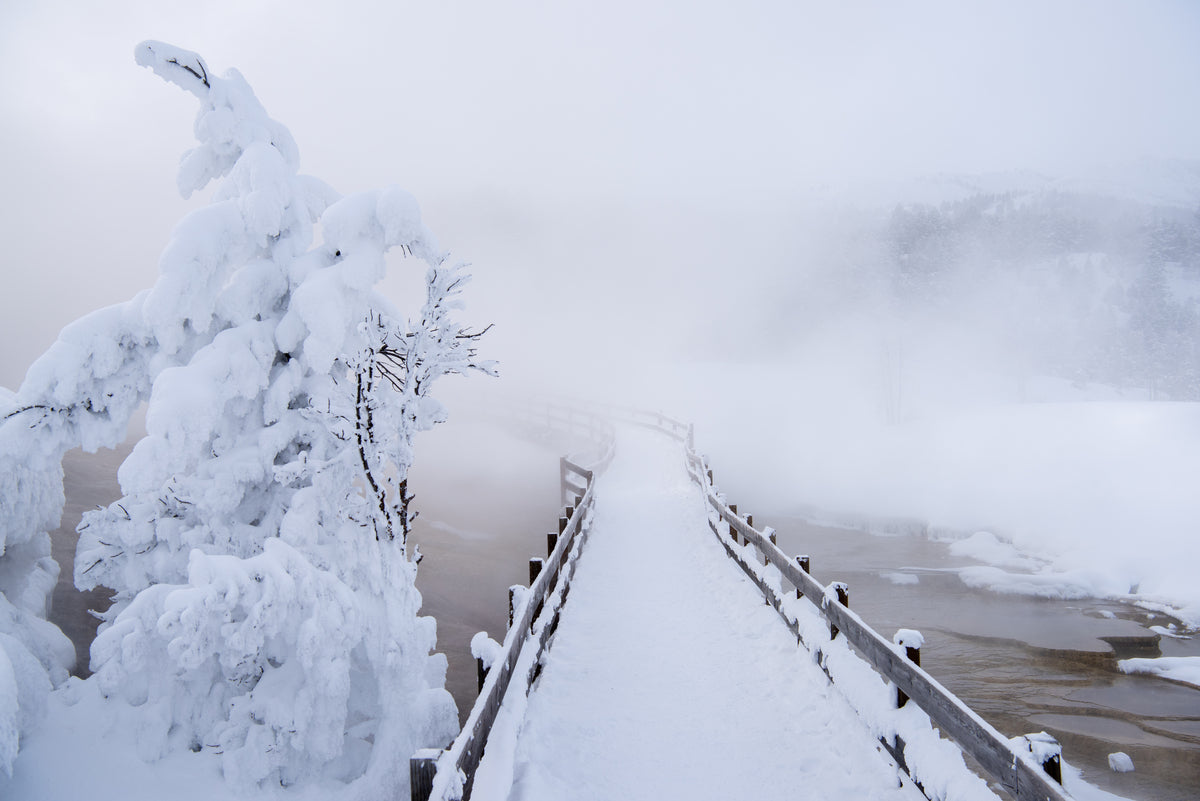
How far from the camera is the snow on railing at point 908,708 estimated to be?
3033 millimetres

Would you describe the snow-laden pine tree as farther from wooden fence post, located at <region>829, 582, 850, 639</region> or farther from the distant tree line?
the distant tree line

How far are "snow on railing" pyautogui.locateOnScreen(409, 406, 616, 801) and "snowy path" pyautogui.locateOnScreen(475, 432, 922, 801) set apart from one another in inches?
13.2

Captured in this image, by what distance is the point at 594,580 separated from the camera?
9.91 m

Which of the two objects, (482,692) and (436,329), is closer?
(482,692)

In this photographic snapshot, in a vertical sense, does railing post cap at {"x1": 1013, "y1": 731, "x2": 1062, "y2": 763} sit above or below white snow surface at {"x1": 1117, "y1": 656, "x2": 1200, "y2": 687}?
above

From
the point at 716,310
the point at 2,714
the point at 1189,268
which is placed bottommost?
the point at 2,714

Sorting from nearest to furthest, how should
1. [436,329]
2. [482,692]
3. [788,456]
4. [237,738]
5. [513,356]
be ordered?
[482,692] → [237,738] → [436,329] → [788,456] → [513,356]

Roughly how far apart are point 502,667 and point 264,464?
5086 mm

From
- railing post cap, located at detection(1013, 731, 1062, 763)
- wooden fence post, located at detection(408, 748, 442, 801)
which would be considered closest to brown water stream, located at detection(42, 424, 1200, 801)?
railing post cap, located at detection(1013, 731, 1062, 763)

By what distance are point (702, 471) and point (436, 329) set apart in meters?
9.46

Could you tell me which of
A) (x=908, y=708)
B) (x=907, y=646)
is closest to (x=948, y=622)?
(x=908, y=708)

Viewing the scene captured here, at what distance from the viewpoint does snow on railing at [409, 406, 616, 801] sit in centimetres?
290

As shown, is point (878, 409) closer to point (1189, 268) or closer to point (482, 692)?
point (482, 692)

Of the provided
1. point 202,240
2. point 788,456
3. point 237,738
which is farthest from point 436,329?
point 788,456
